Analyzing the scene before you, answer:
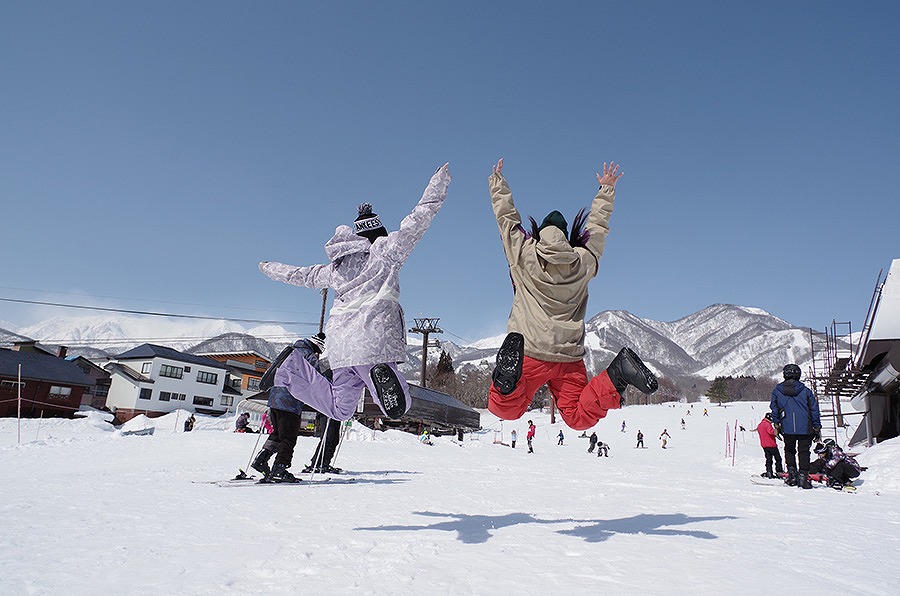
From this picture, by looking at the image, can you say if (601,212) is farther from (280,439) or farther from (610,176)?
(280,439)

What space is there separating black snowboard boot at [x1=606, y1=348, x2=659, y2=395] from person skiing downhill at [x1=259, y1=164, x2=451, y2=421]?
5.72 feet

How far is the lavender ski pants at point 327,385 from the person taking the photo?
16.1 ft

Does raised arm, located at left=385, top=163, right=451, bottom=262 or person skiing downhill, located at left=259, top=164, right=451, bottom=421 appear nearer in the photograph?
person skiing downhill, located at left=259, top=164, right=451, bottom=421

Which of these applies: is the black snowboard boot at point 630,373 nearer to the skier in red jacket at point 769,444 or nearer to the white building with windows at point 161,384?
the skier in red jacket at point 769,444

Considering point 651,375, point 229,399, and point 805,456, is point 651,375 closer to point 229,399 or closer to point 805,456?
point 805,456

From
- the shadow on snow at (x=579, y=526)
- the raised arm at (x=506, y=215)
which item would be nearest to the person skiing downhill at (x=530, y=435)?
the shadow on snow at (x=579, y=526)

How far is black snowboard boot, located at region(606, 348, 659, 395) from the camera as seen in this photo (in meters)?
4.28

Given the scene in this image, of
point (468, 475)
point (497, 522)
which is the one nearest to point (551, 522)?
point (497, 522)

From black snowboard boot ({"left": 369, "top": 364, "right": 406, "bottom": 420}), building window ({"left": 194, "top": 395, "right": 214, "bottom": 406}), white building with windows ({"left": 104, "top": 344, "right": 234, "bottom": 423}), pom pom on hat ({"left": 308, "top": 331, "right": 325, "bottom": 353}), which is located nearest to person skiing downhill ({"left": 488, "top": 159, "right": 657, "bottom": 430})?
black snowboard boot ({"left": 369, "top": 364, "right": 406, "bottom": 420})

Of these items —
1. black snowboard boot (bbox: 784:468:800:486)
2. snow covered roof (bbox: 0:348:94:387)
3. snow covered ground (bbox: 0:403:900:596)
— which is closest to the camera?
snow covered ground (bbox: 0:403:900:596)

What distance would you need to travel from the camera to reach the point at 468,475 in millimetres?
10562

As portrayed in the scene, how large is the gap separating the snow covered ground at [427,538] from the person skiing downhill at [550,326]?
42.9 inches

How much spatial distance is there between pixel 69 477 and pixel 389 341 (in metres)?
5.71

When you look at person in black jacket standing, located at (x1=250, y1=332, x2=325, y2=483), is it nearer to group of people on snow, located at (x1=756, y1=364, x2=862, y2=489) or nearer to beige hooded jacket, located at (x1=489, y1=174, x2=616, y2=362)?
beige hooded jacket, located at (x1=489, y1=174, x2=616, y2=362)
